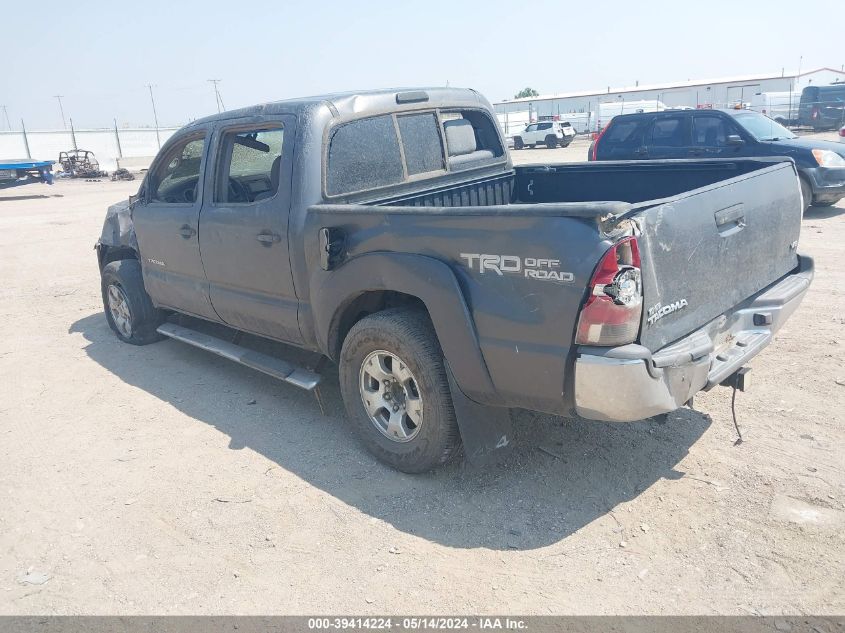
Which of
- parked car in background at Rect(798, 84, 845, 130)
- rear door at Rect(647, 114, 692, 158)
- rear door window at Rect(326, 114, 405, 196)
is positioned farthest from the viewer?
parked car in background at Rect(798, 84, 845, 130)

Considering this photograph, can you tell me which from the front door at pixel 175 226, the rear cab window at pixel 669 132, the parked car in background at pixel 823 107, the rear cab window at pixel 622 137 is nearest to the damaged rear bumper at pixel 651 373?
the front door at pixel 175 226

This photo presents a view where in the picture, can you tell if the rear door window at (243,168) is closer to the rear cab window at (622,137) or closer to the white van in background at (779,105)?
the rear cab window at (622,137)

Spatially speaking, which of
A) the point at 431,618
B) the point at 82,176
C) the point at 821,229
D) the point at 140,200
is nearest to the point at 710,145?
the point at 821,229

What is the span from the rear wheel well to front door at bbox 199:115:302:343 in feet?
1.28

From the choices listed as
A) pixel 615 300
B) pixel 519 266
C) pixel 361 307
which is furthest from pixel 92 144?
pixel 615 300

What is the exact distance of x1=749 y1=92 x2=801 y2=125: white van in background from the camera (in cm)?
3597

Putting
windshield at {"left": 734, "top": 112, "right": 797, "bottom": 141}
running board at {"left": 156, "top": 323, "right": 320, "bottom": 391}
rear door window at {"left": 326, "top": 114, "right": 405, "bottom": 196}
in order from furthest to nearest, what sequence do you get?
1. windshield at {"left": 734, "top": 112, "right": 797, "bottom": 141}
2. running board at {"left": 156, "top": 323, "right": 320, "bottom": 391}
3. rear door window at {"left": 326, "top": 114, "right": 405, "bottom": 196}

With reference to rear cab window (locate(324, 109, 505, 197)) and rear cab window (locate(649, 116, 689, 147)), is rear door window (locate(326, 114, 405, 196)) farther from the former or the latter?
rear cab window (locate(649, 116, 689, 147))

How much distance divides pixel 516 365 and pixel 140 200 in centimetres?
422

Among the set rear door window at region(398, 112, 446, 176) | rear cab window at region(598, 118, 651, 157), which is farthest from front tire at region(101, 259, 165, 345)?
rear cab window at region(598, 118, 651, 157)

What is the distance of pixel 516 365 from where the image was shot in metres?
3.21

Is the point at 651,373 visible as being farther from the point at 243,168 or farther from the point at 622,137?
the point at 622,137

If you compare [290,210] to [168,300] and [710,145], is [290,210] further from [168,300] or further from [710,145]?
[710,145]

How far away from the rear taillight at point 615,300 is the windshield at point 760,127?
938 centimetres
